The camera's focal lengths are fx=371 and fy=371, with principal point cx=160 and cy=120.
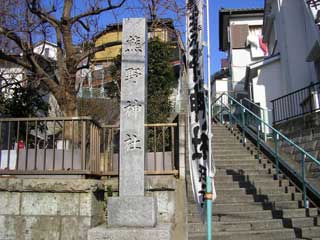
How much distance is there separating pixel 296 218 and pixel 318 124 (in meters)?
4.13

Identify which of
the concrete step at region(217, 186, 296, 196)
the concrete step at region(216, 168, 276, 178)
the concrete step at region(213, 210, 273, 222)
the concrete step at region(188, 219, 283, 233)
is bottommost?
the concrete step at region(188, 219, 283, 233)

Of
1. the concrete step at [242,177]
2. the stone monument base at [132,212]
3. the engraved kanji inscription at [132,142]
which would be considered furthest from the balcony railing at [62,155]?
the concrete step at [242,177]

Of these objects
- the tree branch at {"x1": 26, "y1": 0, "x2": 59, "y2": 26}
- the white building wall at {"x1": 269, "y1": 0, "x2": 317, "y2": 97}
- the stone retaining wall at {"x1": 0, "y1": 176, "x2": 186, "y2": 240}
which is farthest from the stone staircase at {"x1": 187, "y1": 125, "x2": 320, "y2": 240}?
the white building wall at {"x1": 269, "y1": 0, "x2": 317, "y2": 97}

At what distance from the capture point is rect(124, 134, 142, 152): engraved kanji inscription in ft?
20.5

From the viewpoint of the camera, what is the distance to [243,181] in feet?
32.1

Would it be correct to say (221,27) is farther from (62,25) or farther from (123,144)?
(123,144)

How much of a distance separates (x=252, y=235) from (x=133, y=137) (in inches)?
128

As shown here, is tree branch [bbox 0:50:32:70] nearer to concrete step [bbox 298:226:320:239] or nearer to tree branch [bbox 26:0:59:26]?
tree branch [bbox 26:0:59:26]

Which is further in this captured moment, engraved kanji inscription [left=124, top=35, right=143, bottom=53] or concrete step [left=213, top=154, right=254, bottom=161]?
concrete step [left=213, top=154, right=254, bottom=161]

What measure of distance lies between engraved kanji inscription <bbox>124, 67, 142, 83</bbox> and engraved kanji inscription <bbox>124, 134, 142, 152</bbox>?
0.99m

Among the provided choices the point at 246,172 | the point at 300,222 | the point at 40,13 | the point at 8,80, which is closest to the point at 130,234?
the point at 300,222

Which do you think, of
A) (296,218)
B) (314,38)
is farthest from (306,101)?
(296,218)

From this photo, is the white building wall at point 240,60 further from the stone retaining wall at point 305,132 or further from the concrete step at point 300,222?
the concrete step at point 300,222

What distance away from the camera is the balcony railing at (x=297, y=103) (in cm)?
1266
